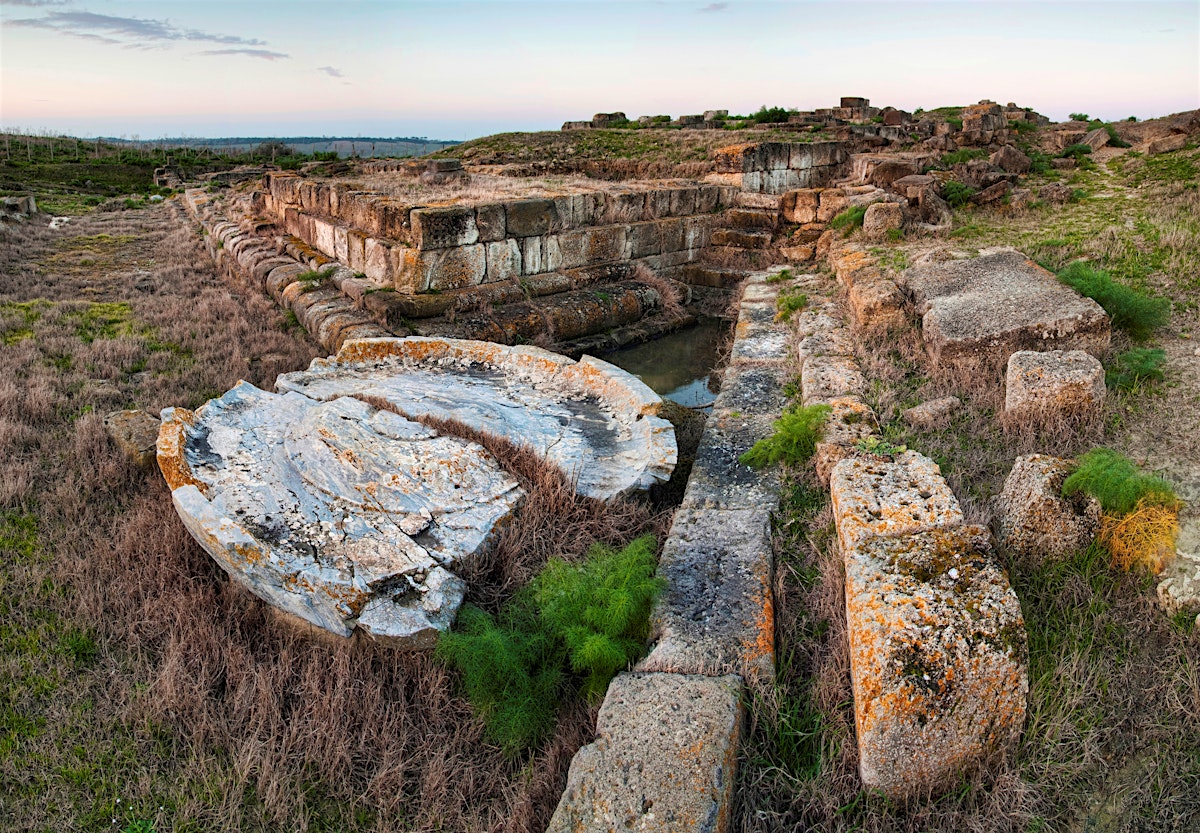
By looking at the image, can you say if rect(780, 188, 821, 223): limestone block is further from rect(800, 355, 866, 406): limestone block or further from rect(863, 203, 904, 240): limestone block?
rect(800, 355, 866, 406): limestone block

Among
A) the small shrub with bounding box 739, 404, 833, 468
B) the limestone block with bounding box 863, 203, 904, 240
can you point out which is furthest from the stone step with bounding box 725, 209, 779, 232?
the small shrub with bounding box 739, 404, 833, 468

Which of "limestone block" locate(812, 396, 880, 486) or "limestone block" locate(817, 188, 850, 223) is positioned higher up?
"limestone block" locate(817, 188, 850, 223)

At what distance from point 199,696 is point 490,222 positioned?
6273 mm

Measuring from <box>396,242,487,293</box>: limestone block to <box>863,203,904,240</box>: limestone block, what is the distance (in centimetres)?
492

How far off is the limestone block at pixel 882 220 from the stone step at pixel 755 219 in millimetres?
1987

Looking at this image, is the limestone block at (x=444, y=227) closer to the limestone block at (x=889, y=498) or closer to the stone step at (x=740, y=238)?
the stone step at (x=740, y=238)

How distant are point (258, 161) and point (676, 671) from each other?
135 feet

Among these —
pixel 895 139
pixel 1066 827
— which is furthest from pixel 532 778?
pixel 895 139

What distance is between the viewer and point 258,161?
124 ft

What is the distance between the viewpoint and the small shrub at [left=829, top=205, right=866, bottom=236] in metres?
10.0

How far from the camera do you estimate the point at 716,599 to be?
3.42m

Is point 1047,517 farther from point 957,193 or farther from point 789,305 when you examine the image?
point 957,193

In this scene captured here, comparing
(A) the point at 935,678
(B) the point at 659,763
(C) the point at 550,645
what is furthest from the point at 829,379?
(B) the point at 659,763

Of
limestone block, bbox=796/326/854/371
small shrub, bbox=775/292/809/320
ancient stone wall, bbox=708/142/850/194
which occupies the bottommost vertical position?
limestone block, bbox=796/326/854/371
